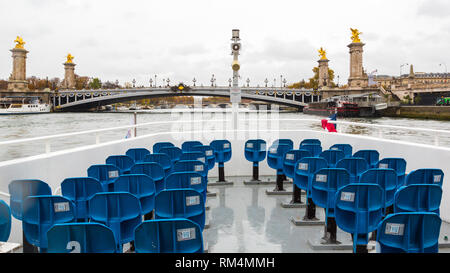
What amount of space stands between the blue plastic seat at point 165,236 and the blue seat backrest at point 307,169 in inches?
106

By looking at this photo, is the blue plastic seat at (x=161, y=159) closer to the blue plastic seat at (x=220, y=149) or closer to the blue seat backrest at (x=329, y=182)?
the blue plastic seat at (x=220, y=149)

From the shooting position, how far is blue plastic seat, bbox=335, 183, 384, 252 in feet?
10.5

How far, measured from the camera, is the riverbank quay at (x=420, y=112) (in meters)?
44.8

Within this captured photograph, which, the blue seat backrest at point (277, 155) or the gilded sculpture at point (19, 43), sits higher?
the gilded sculpture at point (19, 43)

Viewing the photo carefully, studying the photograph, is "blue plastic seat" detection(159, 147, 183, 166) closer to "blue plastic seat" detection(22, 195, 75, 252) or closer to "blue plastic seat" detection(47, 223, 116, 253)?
"blue plastic seat" detection(22, 195, 75, 252)

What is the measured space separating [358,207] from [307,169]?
1.50 meters

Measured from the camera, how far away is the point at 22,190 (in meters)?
3.37

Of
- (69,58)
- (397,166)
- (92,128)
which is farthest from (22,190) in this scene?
(69,58)

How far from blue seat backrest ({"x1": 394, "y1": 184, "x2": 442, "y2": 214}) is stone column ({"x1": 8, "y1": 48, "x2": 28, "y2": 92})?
93090 mm

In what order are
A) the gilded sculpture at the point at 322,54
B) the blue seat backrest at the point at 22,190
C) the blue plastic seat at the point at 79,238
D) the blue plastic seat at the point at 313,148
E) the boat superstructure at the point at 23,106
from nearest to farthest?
1. the blue plastic seat at the point at 79,238
2. the blue seat backrest at the point at 22,190
3. the blue plastic seat at the point at 313,148
4. the boat superstructure at the point at 23,106
5. the gilded sculpture at the point at 322,54

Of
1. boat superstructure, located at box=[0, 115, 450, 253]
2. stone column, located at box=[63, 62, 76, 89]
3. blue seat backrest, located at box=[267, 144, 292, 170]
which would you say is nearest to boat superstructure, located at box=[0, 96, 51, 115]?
stone column, located at box=[63, 62, 76, 89]

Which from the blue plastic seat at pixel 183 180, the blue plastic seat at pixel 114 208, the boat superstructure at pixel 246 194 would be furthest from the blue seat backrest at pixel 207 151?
the blue plastic seat at pixel 114 208
